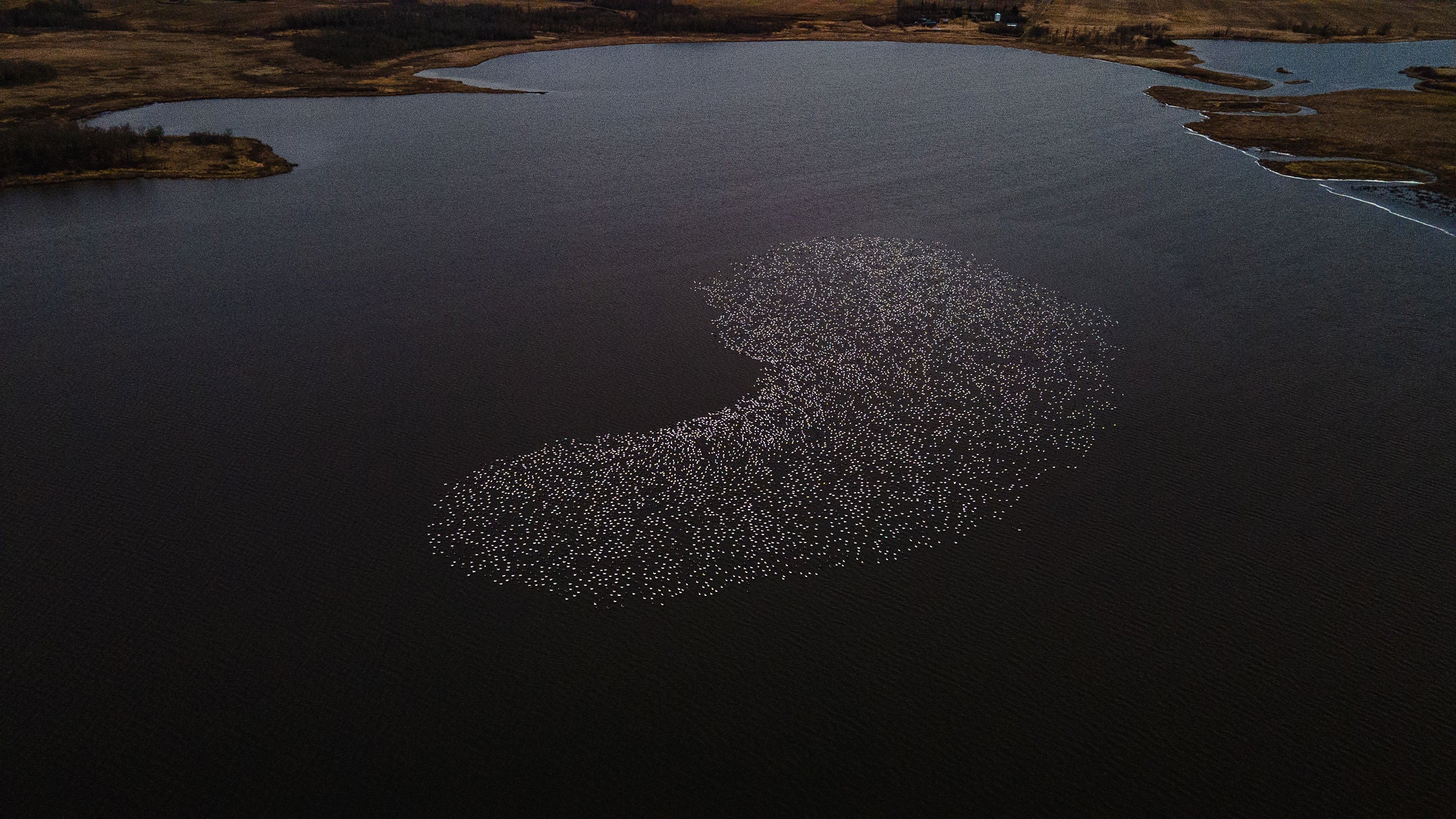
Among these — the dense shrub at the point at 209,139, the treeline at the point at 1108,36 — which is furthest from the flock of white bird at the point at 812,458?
the treeline at the point at 1108,36

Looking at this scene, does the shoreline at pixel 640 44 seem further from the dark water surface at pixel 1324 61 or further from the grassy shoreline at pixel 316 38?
the dark water surface at pixel 1324 61

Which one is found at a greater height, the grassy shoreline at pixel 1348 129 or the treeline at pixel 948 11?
the treeline at pixel 948 11

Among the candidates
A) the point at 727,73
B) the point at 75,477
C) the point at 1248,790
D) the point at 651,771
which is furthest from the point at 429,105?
the point at 1248,790

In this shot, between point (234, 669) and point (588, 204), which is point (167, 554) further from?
point (588, 204)

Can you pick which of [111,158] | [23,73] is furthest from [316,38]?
[111,158]

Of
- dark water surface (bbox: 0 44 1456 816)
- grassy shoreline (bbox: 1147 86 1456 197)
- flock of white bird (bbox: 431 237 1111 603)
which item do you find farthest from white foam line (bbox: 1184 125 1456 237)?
flock of white bird (bbox: 431 237 1111 603)

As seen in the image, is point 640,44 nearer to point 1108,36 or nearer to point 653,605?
point 1108,36
